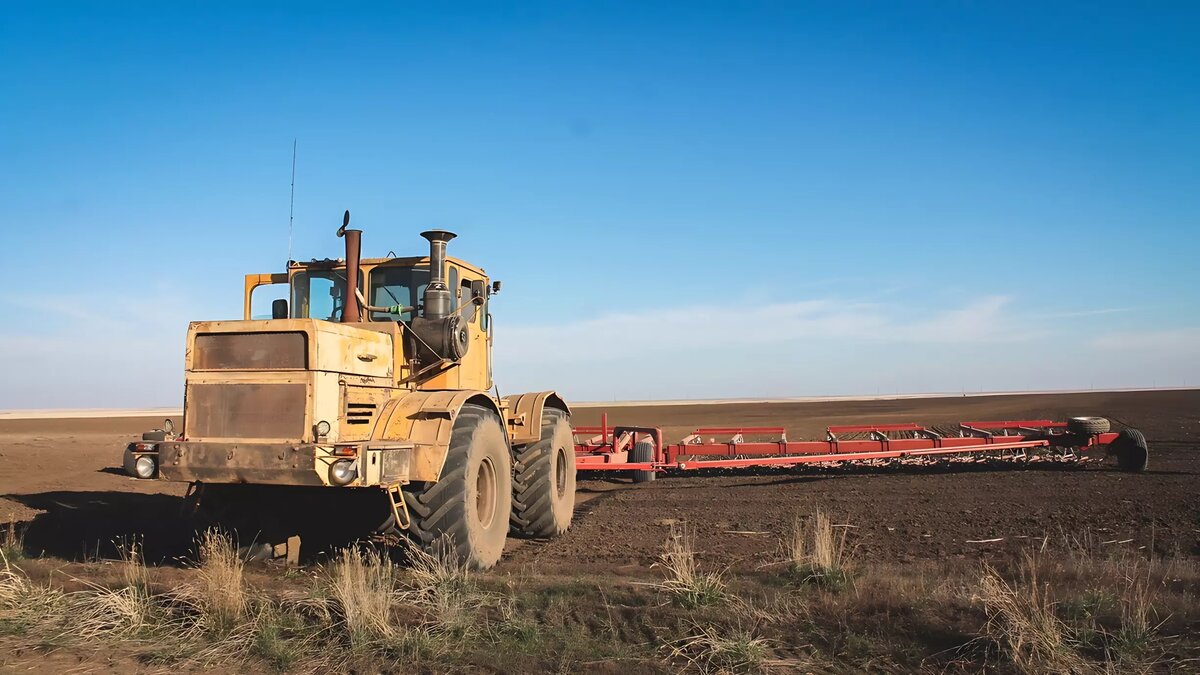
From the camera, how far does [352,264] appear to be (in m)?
8.57

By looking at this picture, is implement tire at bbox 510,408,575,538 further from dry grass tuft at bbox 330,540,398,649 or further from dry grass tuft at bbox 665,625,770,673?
dry grass tuft at bbox 665,625,770,673

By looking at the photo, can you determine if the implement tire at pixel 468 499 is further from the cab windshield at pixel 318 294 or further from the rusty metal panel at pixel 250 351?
the cab windshield at pixel 318 294

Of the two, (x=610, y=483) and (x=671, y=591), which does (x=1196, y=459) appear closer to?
(x=610, y=483)

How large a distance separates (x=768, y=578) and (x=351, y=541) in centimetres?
445

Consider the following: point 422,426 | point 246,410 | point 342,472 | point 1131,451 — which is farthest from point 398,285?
point 1131,451

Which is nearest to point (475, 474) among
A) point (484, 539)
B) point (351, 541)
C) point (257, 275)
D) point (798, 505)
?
point (484, 539)

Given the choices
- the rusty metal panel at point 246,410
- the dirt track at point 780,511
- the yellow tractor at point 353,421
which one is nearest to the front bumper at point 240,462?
the yellow tractor at point 353,421

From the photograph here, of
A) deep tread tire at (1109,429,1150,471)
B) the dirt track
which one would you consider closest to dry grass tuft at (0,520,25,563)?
the dirt track

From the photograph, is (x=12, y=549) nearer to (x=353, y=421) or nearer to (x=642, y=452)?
(x=353, y=421)

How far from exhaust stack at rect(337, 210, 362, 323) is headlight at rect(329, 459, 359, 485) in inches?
86.8

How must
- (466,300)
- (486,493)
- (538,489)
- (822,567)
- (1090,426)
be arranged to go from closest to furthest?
(822,567), (486,493), (466,300), (538,489), (1090,426)

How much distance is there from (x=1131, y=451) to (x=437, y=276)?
13.1 m

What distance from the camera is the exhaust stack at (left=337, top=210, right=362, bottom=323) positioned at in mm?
8562

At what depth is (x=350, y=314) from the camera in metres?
8.70
